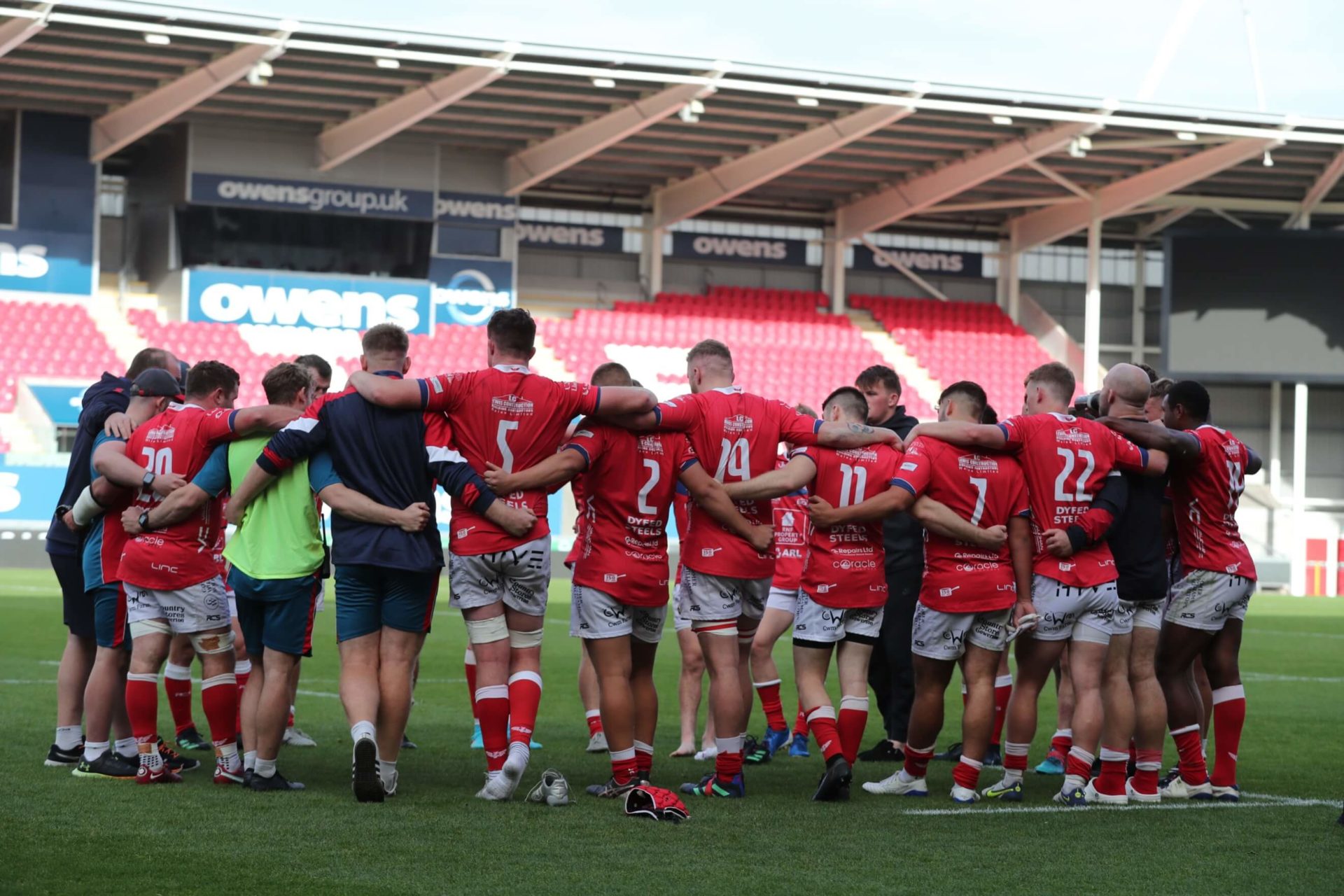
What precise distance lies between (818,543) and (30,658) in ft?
26.3

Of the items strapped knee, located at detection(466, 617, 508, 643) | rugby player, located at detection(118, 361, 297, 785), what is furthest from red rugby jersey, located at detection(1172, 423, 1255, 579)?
rugby player, located at detection(118, 361, 297, 785)

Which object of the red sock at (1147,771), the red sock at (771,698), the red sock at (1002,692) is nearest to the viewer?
the red sock at (1147,771)

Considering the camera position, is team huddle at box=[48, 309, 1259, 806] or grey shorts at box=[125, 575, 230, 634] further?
grey shorts at box=[125, 575, 230, 634]

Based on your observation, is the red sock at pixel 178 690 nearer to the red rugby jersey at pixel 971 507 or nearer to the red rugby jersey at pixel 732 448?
the red rugby jersey at pixel 732 448

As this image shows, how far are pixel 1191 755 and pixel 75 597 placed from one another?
17.7 feet

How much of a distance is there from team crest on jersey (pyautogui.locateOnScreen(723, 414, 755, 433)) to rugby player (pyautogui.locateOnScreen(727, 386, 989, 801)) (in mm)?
237

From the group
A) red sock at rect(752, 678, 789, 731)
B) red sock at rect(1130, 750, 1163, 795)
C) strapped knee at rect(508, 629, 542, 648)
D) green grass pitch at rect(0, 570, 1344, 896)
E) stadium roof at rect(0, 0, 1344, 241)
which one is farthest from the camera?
stadium roof at rect(0, 0, 1344, 241)

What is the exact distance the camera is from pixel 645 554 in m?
7.04

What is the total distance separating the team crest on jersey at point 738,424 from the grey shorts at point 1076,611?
1475mm

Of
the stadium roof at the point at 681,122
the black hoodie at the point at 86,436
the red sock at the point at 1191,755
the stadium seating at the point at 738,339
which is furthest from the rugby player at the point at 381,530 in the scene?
the stadium seating at the point at 738,339

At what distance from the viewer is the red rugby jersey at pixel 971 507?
7.22m

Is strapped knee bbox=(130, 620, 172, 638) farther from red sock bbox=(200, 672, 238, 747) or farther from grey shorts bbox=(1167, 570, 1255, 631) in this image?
grey shorts bbox=(1167, 570, 1255, 631)

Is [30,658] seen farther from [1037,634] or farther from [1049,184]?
[1049,184]

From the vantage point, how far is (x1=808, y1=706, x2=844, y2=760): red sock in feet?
23.4
